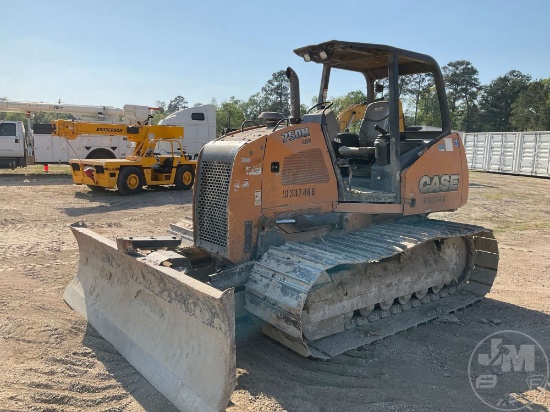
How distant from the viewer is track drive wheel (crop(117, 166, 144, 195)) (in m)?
14.1

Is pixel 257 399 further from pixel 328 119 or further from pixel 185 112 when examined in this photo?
pixel 185 112

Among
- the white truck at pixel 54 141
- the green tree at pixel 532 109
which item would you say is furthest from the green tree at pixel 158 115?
the green tree at pixel 532 109

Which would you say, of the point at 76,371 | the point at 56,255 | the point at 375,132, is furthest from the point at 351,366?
the point at 56,255

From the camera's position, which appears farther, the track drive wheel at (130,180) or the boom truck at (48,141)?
the boom truck at (48,141)

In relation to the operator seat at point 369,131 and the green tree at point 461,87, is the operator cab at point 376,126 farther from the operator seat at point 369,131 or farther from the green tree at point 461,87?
the green tree at point 461,87

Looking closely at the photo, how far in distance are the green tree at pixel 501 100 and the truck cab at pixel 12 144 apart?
47444 mm

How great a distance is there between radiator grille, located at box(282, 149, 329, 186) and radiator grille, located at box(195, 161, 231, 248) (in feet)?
1.94

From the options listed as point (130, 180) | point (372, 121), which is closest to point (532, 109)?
point (130, 180)

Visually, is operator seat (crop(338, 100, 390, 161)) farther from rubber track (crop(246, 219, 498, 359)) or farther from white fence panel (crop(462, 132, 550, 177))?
white fence panel (crop(462, 132, 550, 177))

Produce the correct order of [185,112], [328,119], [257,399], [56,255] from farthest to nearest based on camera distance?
[185,112]
[56,255]
[328,119]
[257,399]

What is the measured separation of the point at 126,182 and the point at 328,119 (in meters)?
10.5

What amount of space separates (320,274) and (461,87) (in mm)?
60095

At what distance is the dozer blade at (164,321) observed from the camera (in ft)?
10.5

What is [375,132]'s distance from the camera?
232 inches
